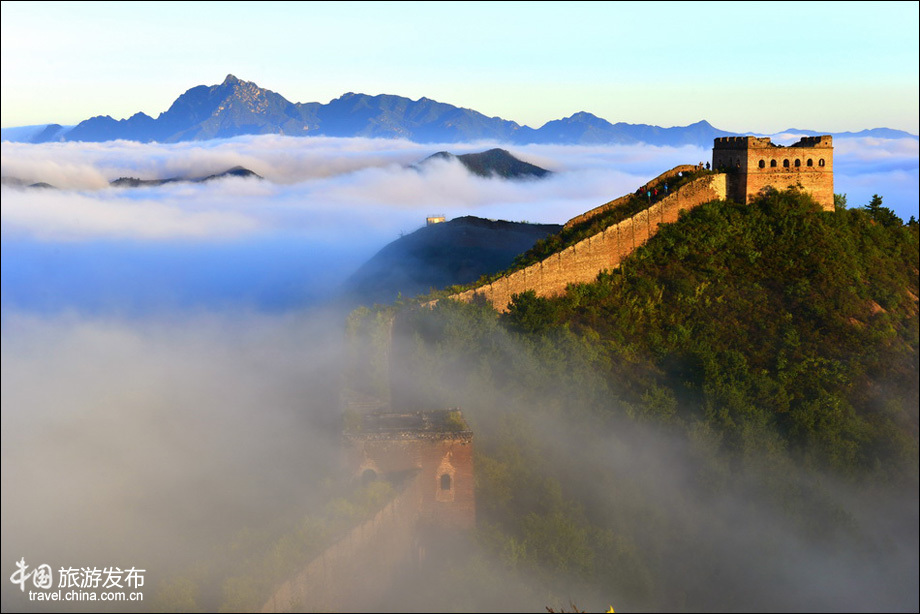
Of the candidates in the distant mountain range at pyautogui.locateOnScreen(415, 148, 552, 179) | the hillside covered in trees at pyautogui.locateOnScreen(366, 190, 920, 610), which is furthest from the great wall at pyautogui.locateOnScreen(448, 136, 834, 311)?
the distant mountain range at pyautogui.locateOnScreen(415, 148, 552, 179)

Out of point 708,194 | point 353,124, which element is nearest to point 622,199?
point 708,194

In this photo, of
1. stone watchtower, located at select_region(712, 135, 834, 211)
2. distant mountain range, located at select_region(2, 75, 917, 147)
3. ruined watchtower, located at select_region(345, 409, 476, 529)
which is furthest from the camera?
distant mountain range, located at select_region(2, 75, 917, 147)

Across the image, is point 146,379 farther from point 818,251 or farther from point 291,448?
point 818,251

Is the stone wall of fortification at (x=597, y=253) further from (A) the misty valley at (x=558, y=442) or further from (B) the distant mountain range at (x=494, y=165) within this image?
(B) the distant mountain range at (x=494, y=165)

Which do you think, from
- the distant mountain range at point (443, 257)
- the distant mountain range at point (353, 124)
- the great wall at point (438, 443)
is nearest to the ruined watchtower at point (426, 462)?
the great wall at point (438, 443)

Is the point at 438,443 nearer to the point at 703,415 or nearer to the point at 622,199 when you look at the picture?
the point at 703,415

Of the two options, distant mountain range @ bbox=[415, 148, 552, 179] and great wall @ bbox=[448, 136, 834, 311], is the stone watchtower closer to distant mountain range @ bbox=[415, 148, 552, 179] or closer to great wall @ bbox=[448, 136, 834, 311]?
great wall @ bbox=[448, 136, 834, 311]

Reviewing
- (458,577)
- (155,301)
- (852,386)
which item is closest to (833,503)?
(852,386)
